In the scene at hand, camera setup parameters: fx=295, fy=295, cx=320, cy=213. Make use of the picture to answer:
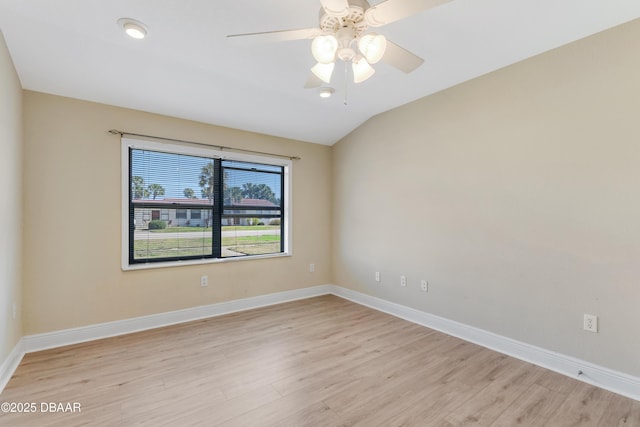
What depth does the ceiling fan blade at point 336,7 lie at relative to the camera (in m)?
1.33

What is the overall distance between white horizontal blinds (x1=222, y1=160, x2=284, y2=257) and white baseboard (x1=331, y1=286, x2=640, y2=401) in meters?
1.88

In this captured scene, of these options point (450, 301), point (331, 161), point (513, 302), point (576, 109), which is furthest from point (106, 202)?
point (576, 109)

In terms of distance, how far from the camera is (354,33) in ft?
5.26

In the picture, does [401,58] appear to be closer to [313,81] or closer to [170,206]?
[313,81]

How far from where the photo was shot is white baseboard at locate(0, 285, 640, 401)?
2.18 m

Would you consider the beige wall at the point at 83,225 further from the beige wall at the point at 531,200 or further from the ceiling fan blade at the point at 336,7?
the ceiling fan blade at the point at 336,7

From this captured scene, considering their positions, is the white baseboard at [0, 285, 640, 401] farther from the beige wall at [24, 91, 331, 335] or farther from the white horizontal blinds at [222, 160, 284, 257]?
the white horizontal blinds at [222, 160, 284, 257]

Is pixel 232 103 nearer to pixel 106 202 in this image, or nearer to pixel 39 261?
pixel 106 202

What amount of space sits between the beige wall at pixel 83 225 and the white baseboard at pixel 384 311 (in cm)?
9

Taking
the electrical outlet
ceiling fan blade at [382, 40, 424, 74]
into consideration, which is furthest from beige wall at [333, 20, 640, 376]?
ceiling fan blade at [382, 40, 424, 74]

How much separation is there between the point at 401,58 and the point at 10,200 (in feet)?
9.99

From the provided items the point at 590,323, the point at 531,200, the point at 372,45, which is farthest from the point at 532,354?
the point at 372,45

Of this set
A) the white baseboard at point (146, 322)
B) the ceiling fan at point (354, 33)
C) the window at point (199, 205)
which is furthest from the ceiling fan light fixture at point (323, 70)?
the white baseboard at point (146, 322)

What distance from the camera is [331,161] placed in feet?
→ 15.5
